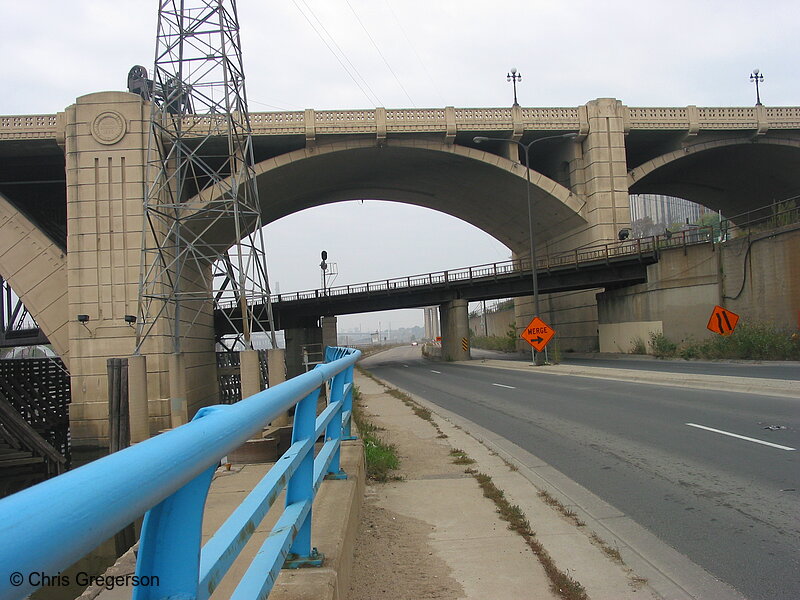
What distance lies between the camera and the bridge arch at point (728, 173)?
41.3 meters

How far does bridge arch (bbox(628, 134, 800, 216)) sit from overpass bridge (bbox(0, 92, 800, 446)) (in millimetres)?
138

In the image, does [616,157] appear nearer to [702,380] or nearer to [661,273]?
[661,273]

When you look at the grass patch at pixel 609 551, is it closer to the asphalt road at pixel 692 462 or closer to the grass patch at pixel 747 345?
the asphalt road at pixel 692 462

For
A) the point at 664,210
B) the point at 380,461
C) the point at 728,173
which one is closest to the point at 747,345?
the point at 380,461

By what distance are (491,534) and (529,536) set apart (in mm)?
311

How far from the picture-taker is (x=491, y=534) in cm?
525

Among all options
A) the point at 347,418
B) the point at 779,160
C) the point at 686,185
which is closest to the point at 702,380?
the point at 347,418

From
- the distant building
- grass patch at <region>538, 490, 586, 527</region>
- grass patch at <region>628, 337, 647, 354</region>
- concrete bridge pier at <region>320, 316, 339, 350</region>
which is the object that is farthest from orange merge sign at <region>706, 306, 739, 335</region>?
the distant building

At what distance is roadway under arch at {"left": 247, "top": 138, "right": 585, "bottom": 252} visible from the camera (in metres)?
38.8

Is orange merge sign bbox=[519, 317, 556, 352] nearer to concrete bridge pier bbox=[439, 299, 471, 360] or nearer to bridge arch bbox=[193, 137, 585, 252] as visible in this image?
bridge arch bbox=[193, 137, 585, 252]

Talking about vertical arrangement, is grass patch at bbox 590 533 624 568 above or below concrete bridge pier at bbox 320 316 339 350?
below

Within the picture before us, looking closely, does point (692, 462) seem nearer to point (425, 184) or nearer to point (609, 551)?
point (609, 551)

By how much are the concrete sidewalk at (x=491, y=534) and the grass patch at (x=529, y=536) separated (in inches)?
2.0

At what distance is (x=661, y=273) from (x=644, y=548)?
1260 inches
